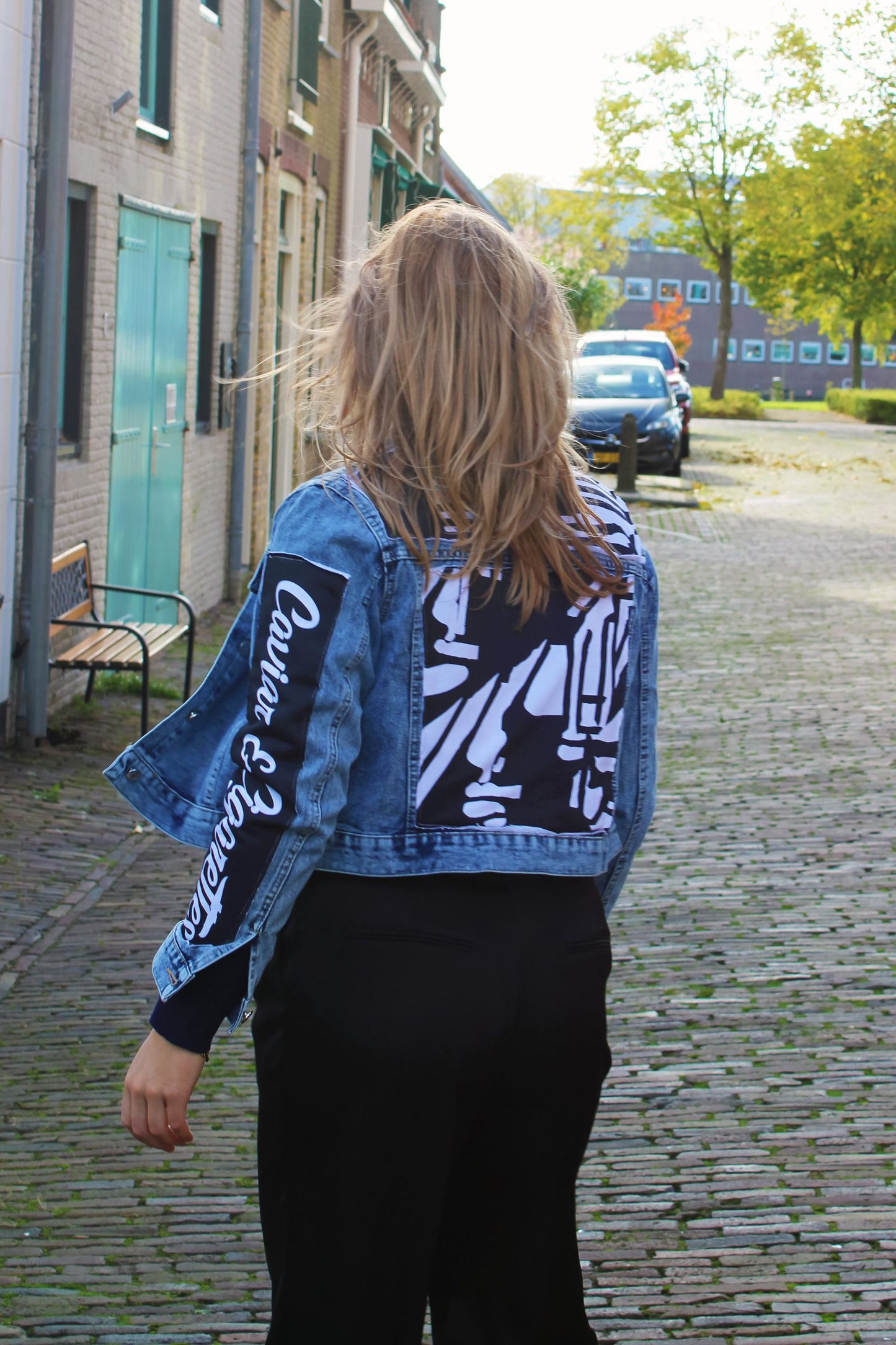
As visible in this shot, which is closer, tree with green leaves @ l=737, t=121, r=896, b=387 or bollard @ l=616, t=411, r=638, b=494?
bollard @ l=616, t=411, r=638, b=494

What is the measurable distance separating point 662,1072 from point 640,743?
Result: 2.26 metres

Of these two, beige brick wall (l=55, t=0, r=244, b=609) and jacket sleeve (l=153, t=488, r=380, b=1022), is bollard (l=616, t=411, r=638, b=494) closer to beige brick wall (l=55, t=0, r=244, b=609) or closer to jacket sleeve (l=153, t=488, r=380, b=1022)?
beige brick wall (l=55, t=0, r=244, b=609)

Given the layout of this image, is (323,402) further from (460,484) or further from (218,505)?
(218,505)

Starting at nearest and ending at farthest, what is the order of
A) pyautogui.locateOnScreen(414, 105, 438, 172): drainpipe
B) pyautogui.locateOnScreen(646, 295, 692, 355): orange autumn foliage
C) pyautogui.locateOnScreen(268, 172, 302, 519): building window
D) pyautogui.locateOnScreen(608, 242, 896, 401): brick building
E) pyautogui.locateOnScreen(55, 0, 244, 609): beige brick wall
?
pyautogui.locateOnScreen(55, 0, 244, 609): beige brick wall, pyautogui.locateOnScreen(268, 172, 302, 519): building window, pyautogui.locateOnScreen(414, 105, 438, 172): drainpipe, pyautogui.locateOnScreen(646, 295, 692, 355): orange autumn foliage, pyautogui.locateOnScreen(608, 242, 896, 401): brick building

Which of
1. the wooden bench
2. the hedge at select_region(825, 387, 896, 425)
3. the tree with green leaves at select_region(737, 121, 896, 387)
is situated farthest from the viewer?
the hedge at select_region(825, 387, 896, 425)

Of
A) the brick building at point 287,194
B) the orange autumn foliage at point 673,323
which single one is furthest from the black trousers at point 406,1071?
the orange autumn foliage at point 673,323

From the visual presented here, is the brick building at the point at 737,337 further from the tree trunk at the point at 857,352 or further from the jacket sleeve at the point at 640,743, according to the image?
the jacket sleeve at the point at 640,743

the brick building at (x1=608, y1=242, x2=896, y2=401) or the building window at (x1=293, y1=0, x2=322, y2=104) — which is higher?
the brick building at (x1=608, y1=242, x2=896, y2=401)

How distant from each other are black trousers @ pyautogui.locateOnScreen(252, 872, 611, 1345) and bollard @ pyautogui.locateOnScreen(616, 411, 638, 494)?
1882cm

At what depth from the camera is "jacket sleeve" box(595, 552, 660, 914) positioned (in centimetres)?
216

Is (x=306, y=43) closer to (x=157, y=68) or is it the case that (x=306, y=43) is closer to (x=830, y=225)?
(x=157, y=68)

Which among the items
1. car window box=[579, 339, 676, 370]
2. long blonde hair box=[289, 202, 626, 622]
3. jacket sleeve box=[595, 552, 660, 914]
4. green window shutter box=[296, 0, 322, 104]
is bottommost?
jacket sleeve box=[595, 552, 660, 914]

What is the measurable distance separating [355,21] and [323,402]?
17.7 meters

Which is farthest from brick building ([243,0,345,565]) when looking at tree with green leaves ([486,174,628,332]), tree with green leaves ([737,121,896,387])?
tree with green leaves ([486,174,628,332])
